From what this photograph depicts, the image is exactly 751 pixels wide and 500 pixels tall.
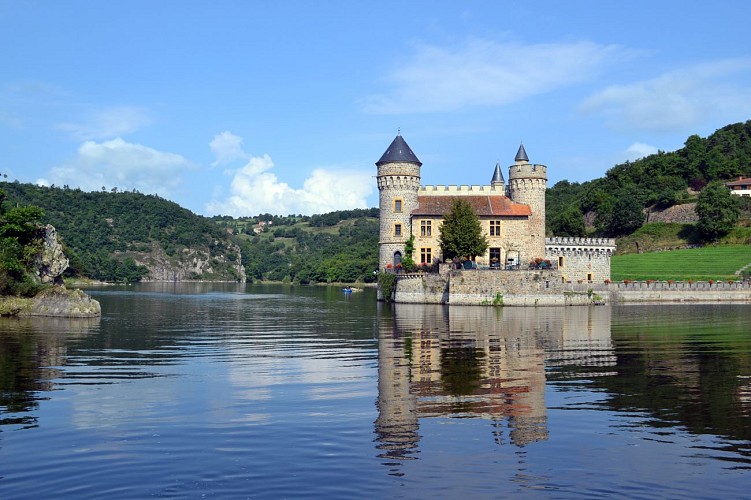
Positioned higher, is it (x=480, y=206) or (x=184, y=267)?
(x=480, y=206)

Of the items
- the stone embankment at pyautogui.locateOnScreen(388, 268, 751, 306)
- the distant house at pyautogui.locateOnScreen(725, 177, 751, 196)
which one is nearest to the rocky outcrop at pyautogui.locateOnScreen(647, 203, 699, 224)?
the distant house at pyautogui.locateOnScreen(725, 177, 751, 196)

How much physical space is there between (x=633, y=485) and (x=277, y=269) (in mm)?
172108

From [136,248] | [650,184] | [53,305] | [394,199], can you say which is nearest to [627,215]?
[650,184]

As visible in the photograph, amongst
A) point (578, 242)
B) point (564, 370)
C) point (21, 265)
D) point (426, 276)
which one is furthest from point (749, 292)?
point (21, 265)

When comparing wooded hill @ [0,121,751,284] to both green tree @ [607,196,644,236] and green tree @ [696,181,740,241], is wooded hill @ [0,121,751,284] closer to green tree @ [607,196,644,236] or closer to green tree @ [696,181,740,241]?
green tree @ [607,196,644,236]

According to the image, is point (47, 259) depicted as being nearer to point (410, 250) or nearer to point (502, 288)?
point (410, 250)

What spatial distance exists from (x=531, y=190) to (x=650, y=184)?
6467 cm

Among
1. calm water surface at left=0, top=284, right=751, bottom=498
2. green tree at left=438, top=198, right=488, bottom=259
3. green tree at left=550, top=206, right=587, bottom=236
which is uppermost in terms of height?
green tree at left=550, top=206, right=587, bottom=236

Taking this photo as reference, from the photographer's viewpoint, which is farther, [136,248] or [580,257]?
[136,248]

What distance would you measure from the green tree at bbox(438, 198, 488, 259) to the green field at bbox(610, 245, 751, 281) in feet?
75.6

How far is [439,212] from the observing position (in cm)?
6241

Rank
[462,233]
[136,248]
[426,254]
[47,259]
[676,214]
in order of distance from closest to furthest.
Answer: [47,259] < [462,233] < [426,254] < [676,214] < [136,248]

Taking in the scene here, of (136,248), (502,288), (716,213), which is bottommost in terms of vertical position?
(502,288)

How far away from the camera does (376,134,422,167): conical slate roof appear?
62188mm
